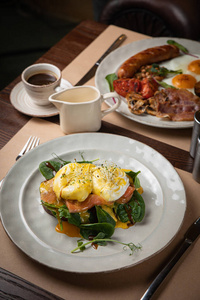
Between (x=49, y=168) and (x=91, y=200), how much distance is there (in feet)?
0.79

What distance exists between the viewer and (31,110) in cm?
164

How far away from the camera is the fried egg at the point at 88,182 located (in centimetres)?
111

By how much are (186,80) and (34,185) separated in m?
1.03

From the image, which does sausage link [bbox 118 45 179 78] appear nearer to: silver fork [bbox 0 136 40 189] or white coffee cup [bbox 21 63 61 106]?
white coffee cup [bbox 21 63 61 106]

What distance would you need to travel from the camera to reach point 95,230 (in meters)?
1.11

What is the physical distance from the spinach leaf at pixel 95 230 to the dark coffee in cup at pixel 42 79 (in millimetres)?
817

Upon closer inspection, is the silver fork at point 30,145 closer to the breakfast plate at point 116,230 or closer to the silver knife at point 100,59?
the breakfast plate at point 116,230

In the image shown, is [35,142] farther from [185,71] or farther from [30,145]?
[185,71]

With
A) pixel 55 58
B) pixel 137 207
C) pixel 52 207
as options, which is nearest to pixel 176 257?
pixel 137 207

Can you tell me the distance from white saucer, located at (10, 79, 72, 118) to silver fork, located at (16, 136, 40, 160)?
0.14 metres

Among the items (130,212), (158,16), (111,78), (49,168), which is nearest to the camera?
(130,212)

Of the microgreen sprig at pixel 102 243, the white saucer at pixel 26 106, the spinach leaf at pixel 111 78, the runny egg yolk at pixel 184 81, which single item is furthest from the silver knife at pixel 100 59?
the microgreen sprig at pixel 102 243

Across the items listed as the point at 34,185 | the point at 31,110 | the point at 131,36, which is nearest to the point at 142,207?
the point at 34,185

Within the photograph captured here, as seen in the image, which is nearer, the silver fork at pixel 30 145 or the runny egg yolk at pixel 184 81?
the silver fork at pixel 30 145
